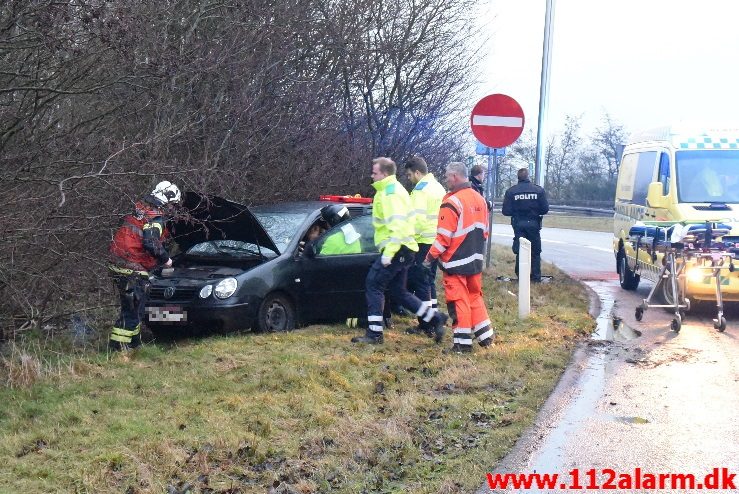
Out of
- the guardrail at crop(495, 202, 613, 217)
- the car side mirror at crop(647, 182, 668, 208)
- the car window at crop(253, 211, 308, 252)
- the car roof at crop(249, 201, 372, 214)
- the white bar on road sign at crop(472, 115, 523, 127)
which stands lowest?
A: the guardrail at crop(495, 202, 613, 217)

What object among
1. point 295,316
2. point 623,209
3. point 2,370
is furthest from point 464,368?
point 623,209

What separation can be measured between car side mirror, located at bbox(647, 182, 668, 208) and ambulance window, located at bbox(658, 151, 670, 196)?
9cm

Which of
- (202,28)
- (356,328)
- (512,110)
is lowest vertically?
(356,328)

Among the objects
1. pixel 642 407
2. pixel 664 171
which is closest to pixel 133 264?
pixel 642 407

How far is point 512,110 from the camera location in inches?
Answer: 526

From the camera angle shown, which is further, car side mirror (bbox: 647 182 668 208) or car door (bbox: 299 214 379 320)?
car side mirror (bbox: 647 182 668 208)

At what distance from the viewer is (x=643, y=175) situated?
1541cm

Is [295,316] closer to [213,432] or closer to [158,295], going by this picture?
[158,295]

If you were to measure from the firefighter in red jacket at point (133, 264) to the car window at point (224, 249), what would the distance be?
42.3 inches

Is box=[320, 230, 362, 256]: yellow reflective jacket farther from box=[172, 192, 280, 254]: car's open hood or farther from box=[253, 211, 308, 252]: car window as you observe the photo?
box=[172, 192, 280, 254]: car's open hood

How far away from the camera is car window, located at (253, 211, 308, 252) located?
10.5 metres

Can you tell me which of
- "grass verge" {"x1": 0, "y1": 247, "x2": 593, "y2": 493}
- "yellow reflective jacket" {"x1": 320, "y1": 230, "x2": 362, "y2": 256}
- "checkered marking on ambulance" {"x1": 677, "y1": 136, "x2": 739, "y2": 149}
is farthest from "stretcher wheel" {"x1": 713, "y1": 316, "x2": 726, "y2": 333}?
"yellow reflective jacket" {"x1": 320, "y1": 230, "x2": 362, "y2": 256}

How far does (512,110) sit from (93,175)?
734cm

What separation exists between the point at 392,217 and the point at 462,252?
2.85 ft
